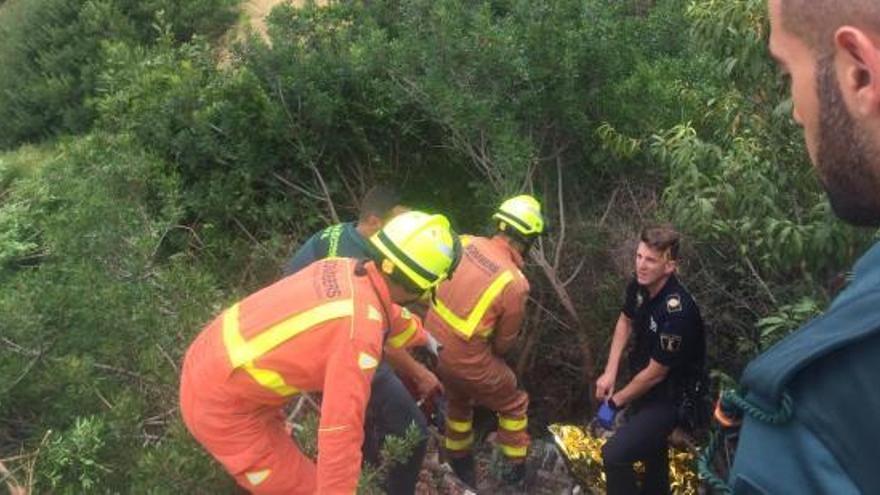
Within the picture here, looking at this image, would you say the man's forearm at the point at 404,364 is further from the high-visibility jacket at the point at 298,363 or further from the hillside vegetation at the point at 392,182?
the hillside vegetation at the point at 392,182

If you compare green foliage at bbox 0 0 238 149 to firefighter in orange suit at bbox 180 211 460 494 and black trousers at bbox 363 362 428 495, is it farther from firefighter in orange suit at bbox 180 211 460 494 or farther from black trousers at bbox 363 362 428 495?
firefighter in orange suit at bbox 180 211 460 494

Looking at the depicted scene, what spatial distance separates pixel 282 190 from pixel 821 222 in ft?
17.1

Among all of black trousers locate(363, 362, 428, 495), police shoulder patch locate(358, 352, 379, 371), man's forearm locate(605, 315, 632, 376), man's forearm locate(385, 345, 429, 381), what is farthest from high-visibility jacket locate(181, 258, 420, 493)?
man's forearm locate(605, 315, 632, 376)

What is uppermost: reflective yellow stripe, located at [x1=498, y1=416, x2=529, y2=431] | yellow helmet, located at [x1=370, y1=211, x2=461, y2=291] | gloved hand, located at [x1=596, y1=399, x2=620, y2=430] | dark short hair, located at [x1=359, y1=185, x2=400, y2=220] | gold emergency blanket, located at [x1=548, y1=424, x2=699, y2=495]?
yellow helmet, located at [x1=370, y1=211, x2=461, y2=291]

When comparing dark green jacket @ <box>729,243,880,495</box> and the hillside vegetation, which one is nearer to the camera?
dark green jacket @ <box>729,243,880,495</box>

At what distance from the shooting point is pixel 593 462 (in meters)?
5.27

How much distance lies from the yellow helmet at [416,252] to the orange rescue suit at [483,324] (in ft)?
4.27

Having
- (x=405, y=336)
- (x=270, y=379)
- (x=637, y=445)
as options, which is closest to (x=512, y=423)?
(x=637, y=445)

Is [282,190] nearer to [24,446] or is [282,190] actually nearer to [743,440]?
[24,446]

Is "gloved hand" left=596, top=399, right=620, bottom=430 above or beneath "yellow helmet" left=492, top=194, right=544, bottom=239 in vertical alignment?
beneath

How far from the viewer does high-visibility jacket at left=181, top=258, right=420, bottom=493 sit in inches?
129

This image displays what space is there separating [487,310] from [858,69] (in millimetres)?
4207

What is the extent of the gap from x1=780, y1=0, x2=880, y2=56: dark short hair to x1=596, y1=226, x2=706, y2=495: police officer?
3510 millimetres

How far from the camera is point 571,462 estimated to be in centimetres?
537
